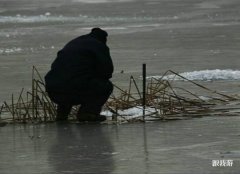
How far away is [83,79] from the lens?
10391 mm

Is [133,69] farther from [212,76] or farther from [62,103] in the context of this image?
[62,103]

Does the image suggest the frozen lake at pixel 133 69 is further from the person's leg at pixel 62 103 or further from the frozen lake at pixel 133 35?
the person's leg at pixel 62 103

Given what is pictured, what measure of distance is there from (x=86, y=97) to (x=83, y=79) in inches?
8.8

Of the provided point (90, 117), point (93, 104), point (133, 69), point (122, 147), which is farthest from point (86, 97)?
point (133, 69)

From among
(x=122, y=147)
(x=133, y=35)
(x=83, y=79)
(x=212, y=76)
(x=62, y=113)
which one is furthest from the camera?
(x=133, y=35)

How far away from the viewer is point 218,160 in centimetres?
769

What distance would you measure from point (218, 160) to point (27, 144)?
7.53 feet

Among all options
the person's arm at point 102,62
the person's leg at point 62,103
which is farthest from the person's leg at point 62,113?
the person's arm at point 102,62

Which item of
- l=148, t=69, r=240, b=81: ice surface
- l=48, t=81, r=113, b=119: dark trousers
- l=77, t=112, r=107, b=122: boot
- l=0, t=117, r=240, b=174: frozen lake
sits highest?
l=48, t=81, r=113, b=119: dark trousers

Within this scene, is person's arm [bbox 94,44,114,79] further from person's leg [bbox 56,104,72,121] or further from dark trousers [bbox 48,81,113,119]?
person's leg [bbox 56,104,72,121]

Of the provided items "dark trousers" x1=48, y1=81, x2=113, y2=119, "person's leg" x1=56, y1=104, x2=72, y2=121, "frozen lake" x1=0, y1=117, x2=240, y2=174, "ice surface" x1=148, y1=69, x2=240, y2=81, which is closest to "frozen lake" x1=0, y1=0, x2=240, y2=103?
"ice surface" x1=148, y1=69, x2=240, y2=81

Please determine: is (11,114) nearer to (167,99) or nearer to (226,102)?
(167,99)

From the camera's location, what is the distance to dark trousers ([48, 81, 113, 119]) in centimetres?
1037

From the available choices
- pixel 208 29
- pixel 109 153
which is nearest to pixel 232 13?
pixel 208 29
